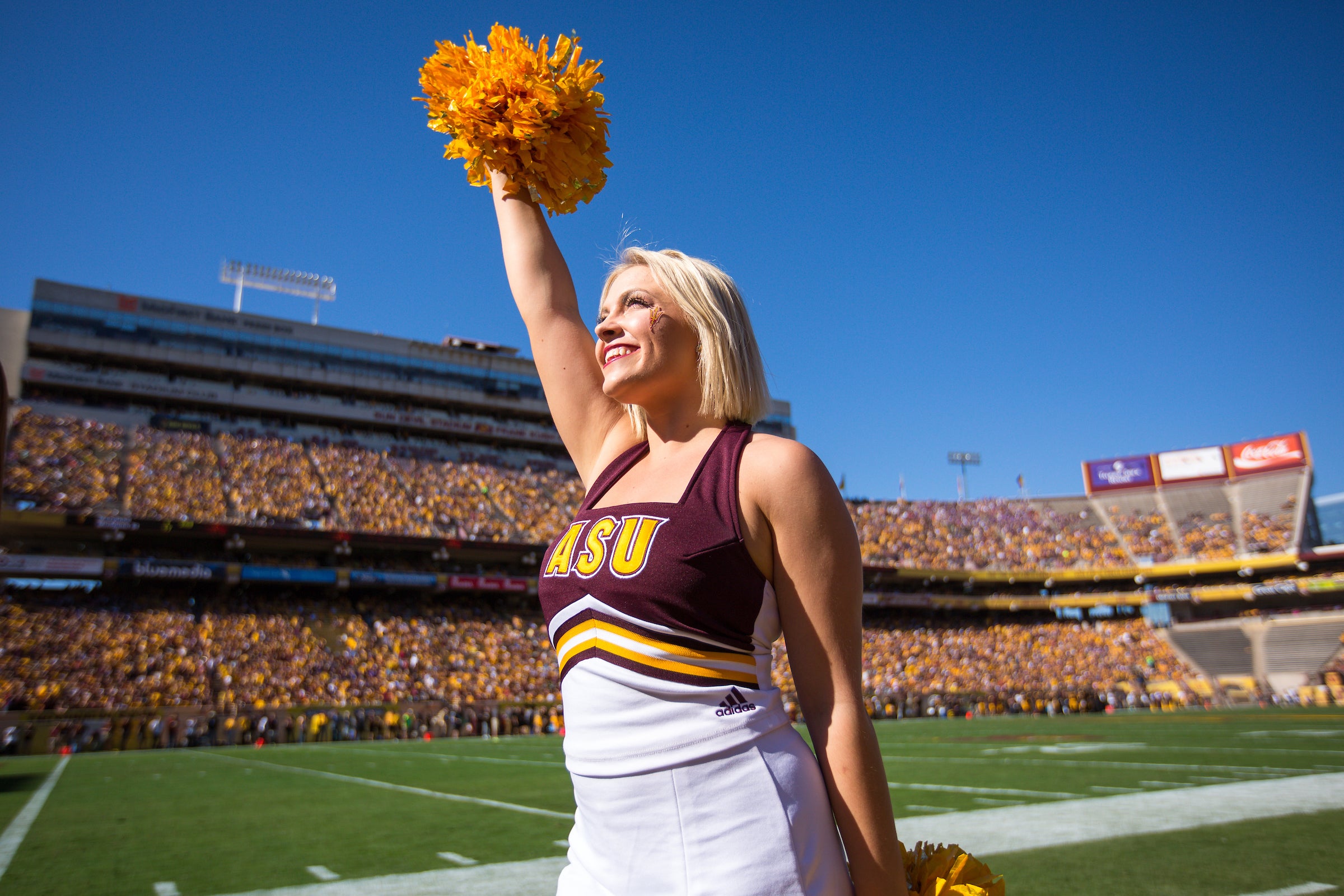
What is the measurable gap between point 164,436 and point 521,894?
3473 cm

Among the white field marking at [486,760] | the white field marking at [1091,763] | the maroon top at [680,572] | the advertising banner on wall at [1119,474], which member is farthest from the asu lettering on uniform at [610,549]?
the advertising banner on wall at [1119,474]

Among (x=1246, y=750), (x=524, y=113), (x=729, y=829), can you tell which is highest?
(x=524, y=113)

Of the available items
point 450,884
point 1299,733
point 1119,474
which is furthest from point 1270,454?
point 450,884

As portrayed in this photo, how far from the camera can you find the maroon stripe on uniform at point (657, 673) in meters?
1.19

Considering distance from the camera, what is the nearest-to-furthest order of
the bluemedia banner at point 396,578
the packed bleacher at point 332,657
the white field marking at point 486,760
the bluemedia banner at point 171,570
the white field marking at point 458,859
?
the white field marking at point 458,859, the white field marking at point 486,760, the packed bleacher at point 332,657, the bluemedia banner at point 171,570, the bluemedia banner at point 396,578

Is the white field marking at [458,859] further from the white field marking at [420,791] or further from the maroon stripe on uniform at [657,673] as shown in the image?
the maroon stripe on uniform at [657,673]

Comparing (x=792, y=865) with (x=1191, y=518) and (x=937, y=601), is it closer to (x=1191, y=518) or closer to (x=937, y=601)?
(x=937, y=601)

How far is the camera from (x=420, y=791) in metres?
10.4

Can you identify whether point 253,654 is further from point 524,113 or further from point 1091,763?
point 524,113

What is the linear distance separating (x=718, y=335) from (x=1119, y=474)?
5381 cm

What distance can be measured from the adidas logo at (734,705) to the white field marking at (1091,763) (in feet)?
35.3

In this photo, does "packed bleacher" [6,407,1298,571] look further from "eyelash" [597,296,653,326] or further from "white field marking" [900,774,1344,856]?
"eyelash" [597,296,653,326]

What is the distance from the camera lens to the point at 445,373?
152 feet

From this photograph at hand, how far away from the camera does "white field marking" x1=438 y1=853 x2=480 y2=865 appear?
548 cm
